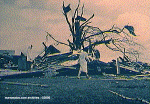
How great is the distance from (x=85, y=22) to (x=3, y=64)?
5101mm

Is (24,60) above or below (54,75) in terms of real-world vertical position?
above

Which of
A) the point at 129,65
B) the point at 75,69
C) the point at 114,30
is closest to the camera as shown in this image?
the point at 75,69


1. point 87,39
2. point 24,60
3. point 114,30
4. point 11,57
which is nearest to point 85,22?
point 87,39

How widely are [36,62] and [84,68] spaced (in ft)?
10.6

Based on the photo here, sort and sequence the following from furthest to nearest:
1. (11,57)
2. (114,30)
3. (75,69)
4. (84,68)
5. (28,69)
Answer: (11,57)
(28,69)
(114,30)
(75,69)
(84,68)

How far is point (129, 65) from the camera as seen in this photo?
840 centimetres

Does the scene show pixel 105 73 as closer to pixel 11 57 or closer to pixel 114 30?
pixel 114 30

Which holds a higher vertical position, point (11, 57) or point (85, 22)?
point (85, 22)

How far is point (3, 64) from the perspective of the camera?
32.1 ft

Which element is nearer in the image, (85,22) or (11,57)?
(85,22)

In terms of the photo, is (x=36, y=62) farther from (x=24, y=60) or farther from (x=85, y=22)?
(x=85, y=22)

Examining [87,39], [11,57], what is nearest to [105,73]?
[87,39]

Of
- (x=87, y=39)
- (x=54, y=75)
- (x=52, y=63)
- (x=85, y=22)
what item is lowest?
(x=54, y=75)

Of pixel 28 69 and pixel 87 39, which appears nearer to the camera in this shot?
pixel 87 39
